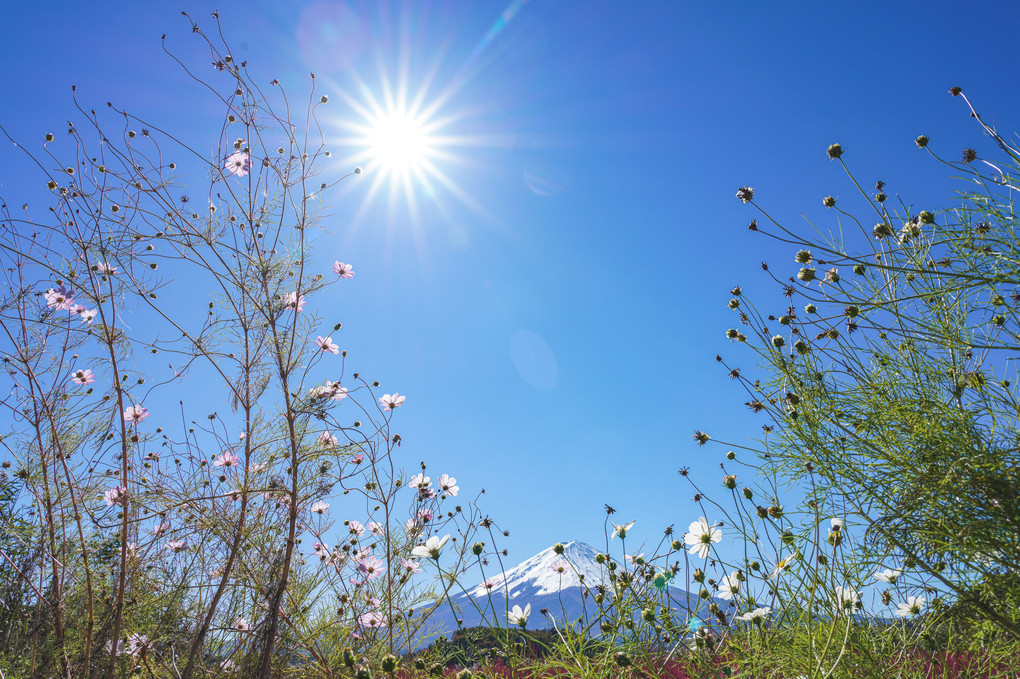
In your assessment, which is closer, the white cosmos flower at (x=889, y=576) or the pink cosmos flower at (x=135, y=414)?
the white cosmos flower at (x=889, y=576)

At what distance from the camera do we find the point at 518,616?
159cm

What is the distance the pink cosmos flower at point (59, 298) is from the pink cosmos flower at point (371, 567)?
1.77 m

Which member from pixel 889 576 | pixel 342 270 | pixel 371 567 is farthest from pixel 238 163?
Result: pixel 889 576

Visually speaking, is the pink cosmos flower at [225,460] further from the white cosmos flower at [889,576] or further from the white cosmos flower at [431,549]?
the white cosmos flower at [889,576]

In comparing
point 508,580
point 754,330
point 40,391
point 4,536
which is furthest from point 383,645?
point 4,536

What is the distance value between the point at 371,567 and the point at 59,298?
74.6 inches

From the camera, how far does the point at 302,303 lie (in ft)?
7.25

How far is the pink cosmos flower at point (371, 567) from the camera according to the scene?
2.34 meters

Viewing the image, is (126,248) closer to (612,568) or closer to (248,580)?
(248,580)

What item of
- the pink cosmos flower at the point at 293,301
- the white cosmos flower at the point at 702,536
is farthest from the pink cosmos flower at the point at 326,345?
the white cosmos flower at the point at 702,536

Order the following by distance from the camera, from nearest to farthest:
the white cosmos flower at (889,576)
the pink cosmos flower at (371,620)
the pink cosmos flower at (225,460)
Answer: the white cosmos flower at (889,576), the pink cosmos flower at (371,620), the pink cosmos flower at (225,460)

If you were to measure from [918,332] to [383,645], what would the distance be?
2.24m

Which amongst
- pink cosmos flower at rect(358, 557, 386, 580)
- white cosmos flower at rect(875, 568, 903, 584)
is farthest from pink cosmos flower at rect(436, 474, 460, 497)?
white cosmos flower at rect(875, 568, 903, 584)

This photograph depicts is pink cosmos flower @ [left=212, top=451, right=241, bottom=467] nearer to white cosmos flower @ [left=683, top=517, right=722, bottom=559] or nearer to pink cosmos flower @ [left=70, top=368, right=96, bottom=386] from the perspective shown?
pink cosmos flower @ [left=70, top=368, right=96, bottom=386]
